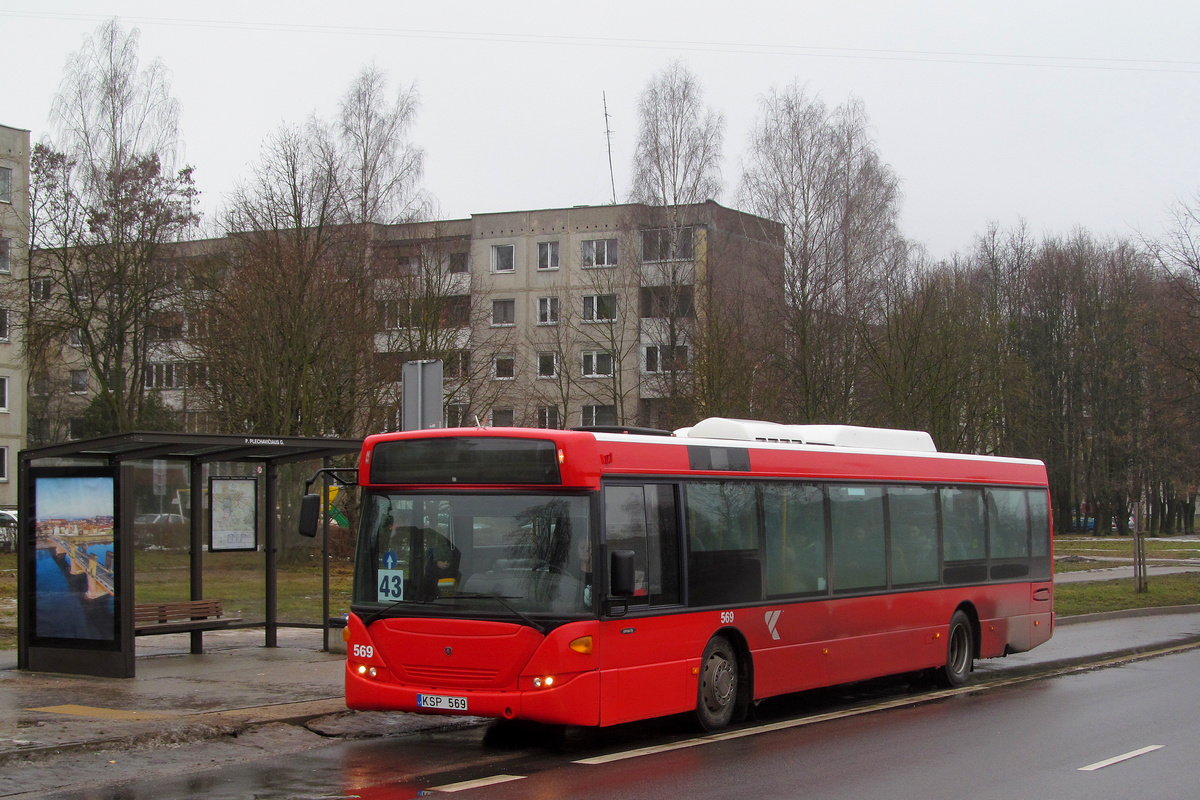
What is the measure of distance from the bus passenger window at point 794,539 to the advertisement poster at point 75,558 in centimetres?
665

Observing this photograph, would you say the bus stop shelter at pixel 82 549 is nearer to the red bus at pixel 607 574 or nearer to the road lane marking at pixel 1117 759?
the red bus at pixel 607 574

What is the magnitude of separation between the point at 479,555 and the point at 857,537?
484 centimetres

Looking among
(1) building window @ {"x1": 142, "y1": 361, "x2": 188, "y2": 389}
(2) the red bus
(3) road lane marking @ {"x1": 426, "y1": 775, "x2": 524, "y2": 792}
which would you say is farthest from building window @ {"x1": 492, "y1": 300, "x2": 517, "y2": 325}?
(3) road lane marking @ {"x1": 426, "y1": 775, "x2": 524, "y2": 792}

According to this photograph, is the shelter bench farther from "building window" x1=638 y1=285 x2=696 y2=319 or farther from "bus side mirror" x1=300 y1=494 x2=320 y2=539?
"building window" x1=638 y1=285 x2=696 y2=319

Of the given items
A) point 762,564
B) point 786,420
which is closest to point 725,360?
point 786,420

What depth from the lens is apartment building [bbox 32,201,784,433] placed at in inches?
1506

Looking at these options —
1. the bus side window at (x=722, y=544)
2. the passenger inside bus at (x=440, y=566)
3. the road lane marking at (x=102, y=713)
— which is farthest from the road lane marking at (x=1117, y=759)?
the road lane marking at (x=102, y=713)

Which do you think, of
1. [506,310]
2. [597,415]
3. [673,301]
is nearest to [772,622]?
[673,301]

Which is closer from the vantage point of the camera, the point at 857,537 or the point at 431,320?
the point at 857,537

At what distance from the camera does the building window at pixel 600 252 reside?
190 ft

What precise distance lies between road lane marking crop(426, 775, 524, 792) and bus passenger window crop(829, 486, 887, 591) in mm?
4787

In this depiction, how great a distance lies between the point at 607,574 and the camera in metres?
9.34

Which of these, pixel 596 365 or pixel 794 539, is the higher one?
pixel 596 365

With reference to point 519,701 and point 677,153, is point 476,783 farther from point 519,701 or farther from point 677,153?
point 677,153
